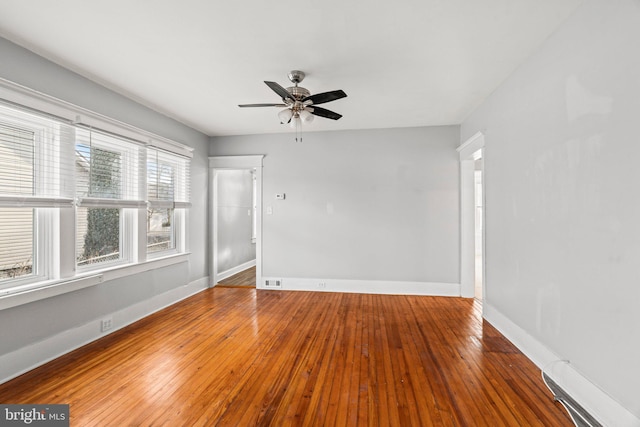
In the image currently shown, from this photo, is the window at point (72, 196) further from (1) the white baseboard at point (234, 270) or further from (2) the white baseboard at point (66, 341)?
(1) the white baseboard at point (234, 270)

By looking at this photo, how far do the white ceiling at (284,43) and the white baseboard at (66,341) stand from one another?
248cm

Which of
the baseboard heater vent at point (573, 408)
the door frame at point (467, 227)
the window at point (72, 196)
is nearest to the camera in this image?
the baseboard heater vent at point (573, 408)

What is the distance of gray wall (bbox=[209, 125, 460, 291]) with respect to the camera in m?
4.41

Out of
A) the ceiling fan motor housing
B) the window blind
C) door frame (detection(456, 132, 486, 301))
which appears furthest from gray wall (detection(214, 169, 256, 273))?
door frame (detection(456, 132, 486, 301))

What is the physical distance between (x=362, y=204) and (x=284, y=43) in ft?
9.31

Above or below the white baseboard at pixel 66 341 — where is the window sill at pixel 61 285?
above

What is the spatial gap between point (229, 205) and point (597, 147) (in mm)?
5335

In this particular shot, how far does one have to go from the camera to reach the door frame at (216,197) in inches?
191

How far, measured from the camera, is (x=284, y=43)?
7.33 ft

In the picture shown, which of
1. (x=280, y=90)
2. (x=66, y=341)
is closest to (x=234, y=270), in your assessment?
(x=66, y=341)

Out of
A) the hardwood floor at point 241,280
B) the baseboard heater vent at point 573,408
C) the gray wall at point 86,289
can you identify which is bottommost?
the hardwood floor at point 241,280

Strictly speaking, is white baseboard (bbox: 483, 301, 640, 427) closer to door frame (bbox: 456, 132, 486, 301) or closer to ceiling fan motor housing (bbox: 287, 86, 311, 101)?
door frame (bbox: 456, 132, 486, 301)

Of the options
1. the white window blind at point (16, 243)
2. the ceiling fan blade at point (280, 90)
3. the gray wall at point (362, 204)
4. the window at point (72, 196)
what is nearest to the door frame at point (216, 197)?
the gray wall at point (362, 204)

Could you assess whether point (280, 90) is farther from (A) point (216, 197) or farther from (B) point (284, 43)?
(A) point (216, 197)
